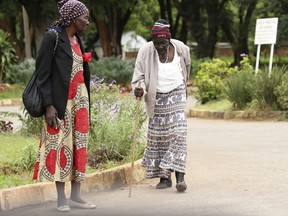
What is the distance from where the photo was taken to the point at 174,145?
8.49 metres

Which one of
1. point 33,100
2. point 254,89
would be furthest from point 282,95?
point 33,100

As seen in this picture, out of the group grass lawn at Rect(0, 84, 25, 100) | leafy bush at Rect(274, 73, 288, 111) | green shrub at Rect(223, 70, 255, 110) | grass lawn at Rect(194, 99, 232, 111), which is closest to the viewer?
leafy bush at Rect(274, 73, 288, 111)

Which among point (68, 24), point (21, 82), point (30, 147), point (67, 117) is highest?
point (68, 24)

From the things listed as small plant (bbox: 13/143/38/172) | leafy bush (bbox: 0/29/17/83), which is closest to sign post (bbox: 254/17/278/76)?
leafy bush (bbox: 0/29/17/83)

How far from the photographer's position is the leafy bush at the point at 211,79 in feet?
64.7

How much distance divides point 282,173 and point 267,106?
25.2 ft

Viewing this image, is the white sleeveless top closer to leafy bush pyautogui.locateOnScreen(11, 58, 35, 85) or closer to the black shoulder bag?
the black shoulder bag

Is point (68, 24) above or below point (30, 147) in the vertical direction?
above

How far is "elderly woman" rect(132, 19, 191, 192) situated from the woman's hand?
4.83ft

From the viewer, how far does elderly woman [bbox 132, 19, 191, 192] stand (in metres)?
8.45

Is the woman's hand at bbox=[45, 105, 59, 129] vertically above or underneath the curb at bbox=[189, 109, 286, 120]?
above

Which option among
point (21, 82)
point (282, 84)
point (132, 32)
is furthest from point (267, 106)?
point (132, 32)

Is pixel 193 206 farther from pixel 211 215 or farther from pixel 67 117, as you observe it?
pixel 67 117

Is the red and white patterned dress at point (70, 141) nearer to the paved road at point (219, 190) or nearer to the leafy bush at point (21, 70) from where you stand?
the paved road at point (219, 190)
